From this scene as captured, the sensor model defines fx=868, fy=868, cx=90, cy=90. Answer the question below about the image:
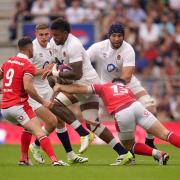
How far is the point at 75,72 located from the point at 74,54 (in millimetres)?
294

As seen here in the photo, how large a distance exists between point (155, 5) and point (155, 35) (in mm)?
1575

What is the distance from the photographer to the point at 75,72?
1412 cm

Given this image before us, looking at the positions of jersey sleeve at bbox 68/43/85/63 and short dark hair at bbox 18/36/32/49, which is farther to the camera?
jersey sleeve at bbox 68/43/85/63

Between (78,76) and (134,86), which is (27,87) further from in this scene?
(134,86)

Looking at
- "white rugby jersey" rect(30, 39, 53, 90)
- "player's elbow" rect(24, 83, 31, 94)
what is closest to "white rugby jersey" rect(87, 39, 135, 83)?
"white rugby jersey" rect(30, 39, 53, 90)

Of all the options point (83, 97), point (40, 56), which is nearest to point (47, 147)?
point (83, 97)

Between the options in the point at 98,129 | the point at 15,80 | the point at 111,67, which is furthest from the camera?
the point at 111,67

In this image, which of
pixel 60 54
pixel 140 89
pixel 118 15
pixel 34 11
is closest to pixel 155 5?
pixel 118 15

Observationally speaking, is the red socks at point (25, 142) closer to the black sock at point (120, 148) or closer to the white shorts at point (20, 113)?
the white shorts at point (20, 113)

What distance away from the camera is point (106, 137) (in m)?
14.2

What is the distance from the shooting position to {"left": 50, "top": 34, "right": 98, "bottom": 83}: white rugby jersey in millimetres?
14156

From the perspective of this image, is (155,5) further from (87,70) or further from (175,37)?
(87,70)

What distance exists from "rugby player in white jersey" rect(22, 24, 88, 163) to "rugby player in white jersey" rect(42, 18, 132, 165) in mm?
248

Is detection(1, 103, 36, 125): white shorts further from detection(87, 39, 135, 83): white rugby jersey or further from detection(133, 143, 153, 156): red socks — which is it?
detection(87, 39, 135, 83): white rugby jersey
